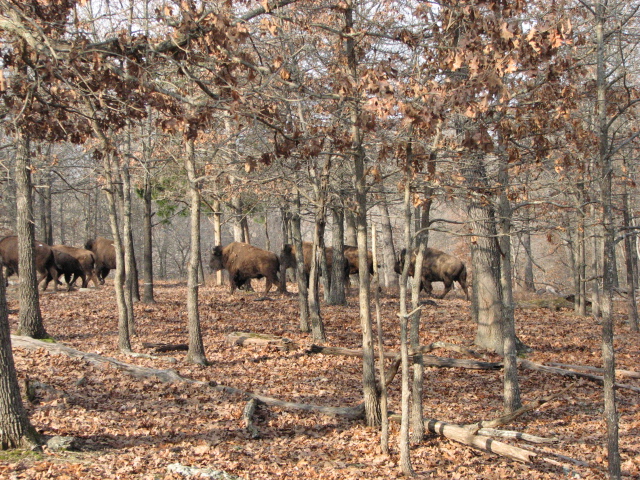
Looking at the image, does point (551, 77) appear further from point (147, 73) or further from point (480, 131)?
point (147, 73)

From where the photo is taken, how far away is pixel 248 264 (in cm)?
2194

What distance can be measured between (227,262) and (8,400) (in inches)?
641

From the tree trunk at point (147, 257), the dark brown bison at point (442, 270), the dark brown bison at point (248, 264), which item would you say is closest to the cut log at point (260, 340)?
the tree trunk at point (147, 257)

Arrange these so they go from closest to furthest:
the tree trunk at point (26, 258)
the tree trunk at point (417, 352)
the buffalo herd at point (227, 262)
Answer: the tree trunk at point (417, 352), the tree trunk at point (26, 258), the buffalo herd at point (227, 262)

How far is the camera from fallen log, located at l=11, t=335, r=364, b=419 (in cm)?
956

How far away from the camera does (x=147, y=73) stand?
6.68 m

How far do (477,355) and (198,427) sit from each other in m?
7.04

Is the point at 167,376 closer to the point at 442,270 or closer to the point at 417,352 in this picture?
the point at 417,352

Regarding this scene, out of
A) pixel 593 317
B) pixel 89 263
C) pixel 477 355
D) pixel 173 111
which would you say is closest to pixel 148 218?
pixel 89 263

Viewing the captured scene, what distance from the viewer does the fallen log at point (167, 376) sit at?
9.56 meters

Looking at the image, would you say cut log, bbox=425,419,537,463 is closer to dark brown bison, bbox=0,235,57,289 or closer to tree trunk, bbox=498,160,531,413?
tree trunk, bbox=498,160,531,413

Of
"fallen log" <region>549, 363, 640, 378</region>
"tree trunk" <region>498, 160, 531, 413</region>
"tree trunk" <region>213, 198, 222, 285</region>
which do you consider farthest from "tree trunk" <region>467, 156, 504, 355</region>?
"tree trunk" <region>213, 198, 222, 285</region>

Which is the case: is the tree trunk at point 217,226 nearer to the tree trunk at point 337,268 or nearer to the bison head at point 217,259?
the bison head at point 217,259

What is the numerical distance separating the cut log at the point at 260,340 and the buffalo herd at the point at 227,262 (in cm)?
623
